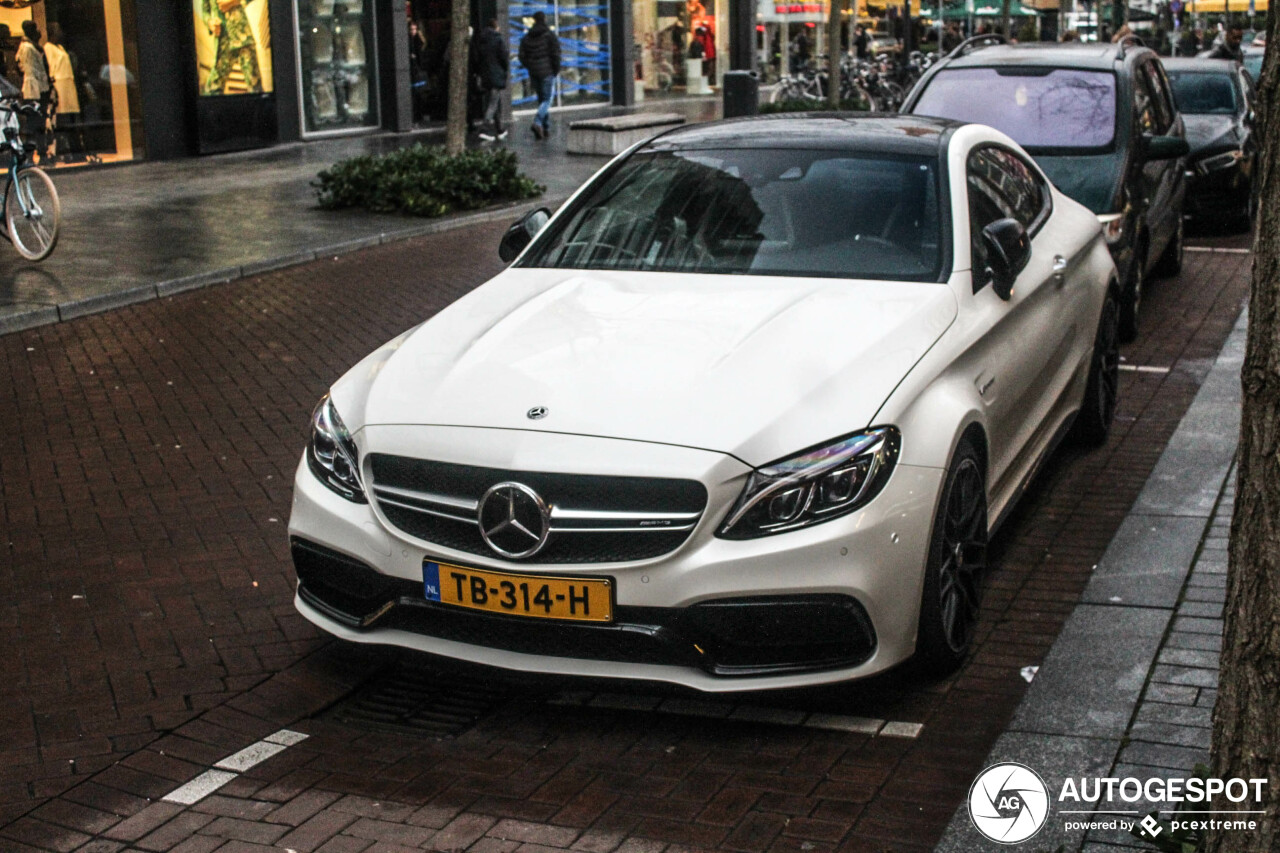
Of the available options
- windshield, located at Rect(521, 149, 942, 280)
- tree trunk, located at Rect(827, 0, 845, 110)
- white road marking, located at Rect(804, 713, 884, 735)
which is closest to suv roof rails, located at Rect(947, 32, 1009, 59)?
windshield, located at Rect(521, 149, 942, 280)

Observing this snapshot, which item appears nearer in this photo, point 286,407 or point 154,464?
point 154,464

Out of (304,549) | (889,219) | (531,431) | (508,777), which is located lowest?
(508,777)

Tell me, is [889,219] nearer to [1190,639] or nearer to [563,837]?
[1190,639]

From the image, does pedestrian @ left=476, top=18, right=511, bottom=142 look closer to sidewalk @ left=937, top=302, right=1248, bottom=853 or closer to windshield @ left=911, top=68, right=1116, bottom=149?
windshield @ left=911, top=68, right=1116, bottom=149

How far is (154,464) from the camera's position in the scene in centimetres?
714

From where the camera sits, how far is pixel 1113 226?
8.66 m

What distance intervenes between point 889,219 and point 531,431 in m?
1.82

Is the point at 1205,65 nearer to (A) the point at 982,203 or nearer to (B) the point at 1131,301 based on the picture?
(B) the point at 1131,301

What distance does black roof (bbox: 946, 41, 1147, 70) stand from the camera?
10125 mm

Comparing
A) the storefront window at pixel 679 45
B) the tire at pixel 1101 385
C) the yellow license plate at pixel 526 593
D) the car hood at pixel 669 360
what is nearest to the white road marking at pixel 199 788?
the yellow license plate at pixel 526 593

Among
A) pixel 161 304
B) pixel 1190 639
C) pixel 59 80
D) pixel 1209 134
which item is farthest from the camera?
pixel 59 80

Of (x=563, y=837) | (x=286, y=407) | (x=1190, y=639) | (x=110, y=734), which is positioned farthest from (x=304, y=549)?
(x=286, y=407)

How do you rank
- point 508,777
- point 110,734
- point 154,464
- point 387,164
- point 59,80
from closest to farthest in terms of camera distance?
point 508,777 < point 110,734 < point 154,464 < point 387,164 < point 59,80

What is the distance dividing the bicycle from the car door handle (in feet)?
27.1
